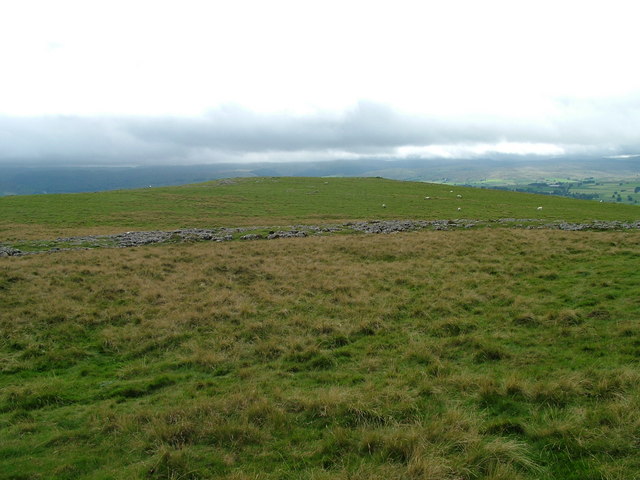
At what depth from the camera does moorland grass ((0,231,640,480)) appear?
20.1 ft

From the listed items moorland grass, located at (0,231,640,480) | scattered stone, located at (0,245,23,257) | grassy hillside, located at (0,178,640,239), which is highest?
grassy hillside, located at (0,178,640,239)

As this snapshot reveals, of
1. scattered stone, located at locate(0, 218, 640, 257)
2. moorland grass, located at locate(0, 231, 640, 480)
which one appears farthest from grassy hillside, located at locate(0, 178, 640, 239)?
moorland grass, located at locate(0, 231, 640, 480)

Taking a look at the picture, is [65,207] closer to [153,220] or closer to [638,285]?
[153,220]

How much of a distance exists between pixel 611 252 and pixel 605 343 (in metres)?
15.5

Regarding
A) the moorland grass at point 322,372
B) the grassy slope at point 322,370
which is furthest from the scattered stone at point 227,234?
the moorland grass at point 322,372

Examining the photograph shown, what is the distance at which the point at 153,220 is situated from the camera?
48750mm

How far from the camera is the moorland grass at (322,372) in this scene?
6.14 meters

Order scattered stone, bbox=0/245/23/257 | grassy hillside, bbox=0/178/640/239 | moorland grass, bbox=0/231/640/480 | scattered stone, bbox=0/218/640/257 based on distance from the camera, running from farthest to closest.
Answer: grassy hillside, bbox=0/178/640/239 < scattered stone, bbox=0/218/640/257 < scattered stone, bbox=0/245/23/257 < moorland grass, bbox=0/231/640/480

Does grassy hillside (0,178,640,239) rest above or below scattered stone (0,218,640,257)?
above

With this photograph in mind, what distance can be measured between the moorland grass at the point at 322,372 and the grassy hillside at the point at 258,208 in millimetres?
27069

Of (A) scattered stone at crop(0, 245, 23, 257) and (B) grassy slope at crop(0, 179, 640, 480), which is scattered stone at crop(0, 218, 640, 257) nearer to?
(A) scattered stone at crop(0, 245, 23, 257)

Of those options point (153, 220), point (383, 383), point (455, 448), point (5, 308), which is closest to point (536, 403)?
point (455, 448)

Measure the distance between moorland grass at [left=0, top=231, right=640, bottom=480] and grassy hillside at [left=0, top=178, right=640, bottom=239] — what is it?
88.8ft

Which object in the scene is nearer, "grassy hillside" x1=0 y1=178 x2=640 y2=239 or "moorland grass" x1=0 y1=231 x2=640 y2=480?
"moorland grass" x1=0 y1=231 x2=640 y2=480
